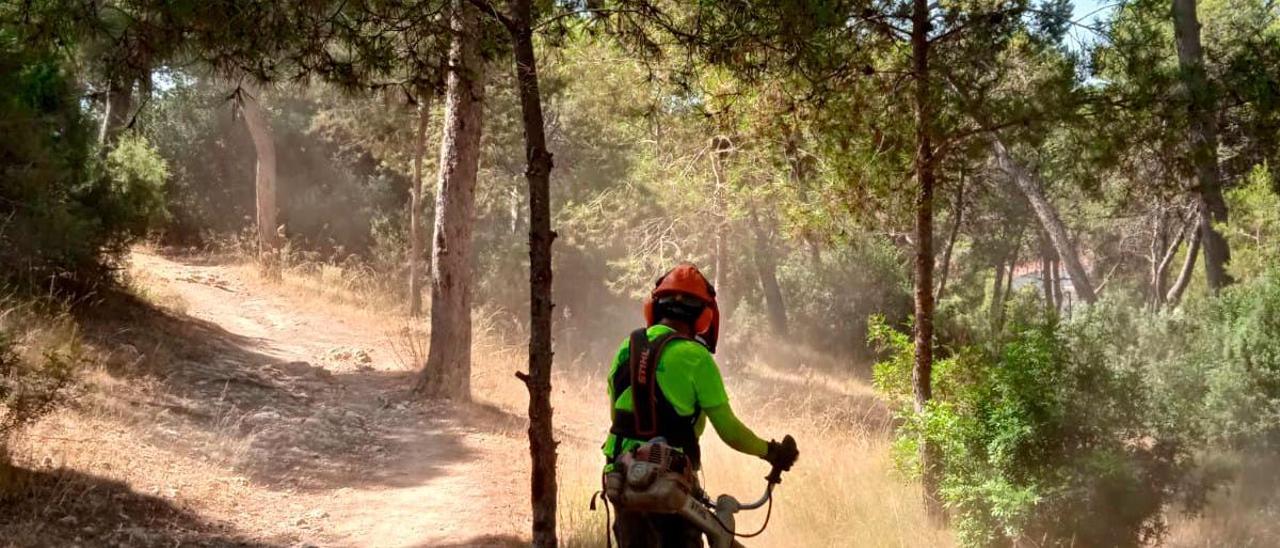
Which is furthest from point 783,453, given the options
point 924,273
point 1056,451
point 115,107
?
point 115,107

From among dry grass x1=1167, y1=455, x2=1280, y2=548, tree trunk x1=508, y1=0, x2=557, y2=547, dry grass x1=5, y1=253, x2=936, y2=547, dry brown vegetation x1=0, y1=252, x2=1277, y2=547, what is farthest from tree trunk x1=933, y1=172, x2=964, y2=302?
tree trunk x1=508, y1=0, x2=557, y2=547

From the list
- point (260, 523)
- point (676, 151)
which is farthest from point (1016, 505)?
point (676, 151)

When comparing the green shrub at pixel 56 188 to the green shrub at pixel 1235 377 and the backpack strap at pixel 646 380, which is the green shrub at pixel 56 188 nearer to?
the backpack strap at pixel 646 380

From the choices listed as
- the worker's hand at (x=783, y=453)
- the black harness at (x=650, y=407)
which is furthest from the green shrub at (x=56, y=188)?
the worker's hand at (x=783, y=453)

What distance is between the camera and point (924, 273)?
8594 millimetres

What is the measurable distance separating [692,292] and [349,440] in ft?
24.7

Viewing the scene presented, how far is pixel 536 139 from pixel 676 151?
8874 mm

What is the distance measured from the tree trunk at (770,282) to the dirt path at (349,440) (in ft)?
33.8

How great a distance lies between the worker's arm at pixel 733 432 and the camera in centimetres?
419

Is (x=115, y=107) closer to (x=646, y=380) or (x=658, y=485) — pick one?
(x=646, y=380)

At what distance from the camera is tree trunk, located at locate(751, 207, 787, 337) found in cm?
2456

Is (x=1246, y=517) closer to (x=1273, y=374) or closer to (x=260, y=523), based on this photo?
(x=1273, y=374)

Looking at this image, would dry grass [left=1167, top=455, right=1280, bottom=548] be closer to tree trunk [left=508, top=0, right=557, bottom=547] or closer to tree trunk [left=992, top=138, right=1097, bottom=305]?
tree trunk [left=508, top=0, right=557, bottom=547]

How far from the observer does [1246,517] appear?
343 inches
